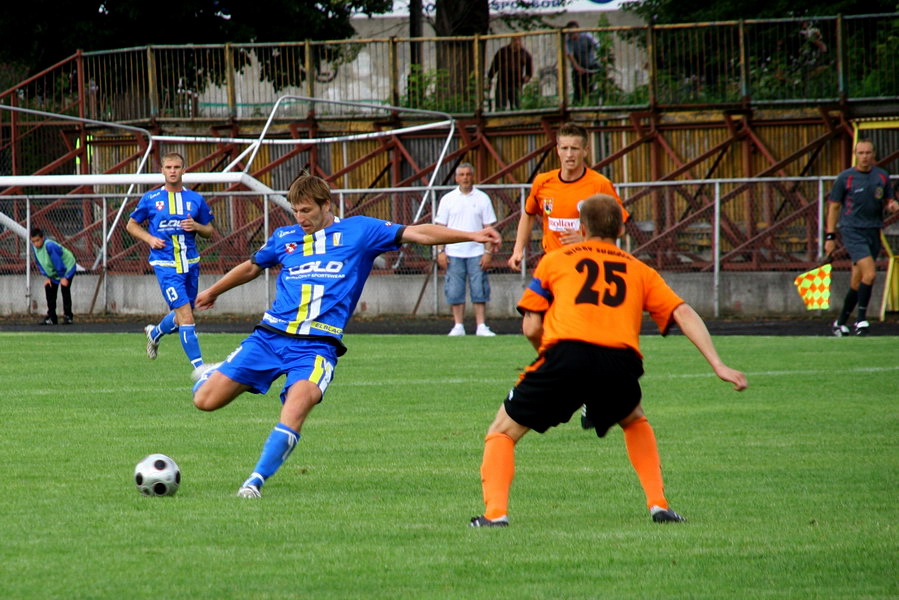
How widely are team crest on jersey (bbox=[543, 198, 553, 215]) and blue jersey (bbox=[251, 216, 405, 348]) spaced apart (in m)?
2.98

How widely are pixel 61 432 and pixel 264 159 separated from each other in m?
19.0

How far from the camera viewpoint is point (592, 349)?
607cm

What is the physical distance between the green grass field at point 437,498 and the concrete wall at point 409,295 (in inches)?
330

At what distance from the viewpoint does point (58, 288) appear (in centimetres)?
2411

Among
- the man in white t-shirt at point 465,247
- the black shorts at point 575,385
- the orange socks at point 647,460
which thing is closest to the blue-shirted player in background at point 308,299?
the black shorts at point 575,385

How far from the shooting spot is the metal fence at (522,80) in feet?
78.4

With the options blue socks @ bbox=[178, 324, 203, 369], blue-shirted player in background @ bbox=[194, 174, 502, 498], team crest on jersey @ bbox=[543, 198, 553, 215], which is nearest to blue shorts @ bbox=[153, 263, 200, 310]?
A: blue socks @ bbox=[178, 324, 203, 369]

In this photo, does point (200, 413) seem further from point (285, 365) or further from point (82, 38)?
point (82, 38)

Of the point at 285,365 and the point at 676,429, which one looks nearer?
the point at 285,365

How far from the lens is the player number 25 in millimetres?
6145

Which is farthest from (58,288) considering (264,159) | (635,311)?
(635,311)

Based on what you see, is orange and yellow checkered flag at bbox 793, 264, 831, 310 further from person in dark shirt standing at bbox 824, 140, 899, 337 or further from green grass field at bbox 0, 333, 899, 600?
green grass field at bbox 0, 333, 899, 600

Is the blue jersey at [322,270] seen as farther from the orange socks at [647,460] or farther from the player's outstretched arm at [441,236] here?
the orange socks at [647,460]

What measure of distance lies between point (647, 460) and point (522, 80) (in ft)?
65.7
